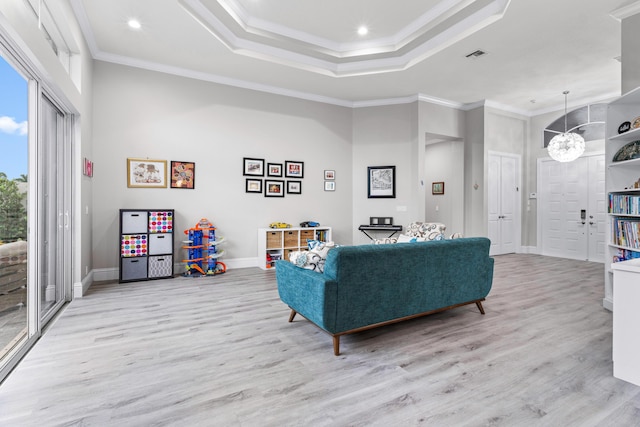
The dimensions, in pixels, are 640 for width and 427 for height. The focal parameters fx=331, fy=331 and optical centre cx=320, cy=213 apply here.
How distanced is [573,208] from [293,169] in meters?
5.98

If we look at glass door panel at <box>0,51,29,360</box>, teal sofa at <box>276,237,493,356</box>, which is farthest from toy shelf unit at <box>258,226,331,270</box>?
glass door panel at <box>0,51,29,360</box>

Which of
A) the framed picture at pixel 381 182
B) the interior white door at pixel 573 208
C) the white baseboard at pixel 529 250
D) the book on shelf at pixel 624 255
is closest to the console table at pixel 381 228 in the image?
the framed picture at pixel 381 182

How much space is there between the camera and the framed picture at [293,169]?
6.33 m

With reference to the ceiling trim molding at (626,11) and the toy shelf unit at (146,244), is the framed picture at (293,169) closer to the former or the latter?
the toy shelf unit at (146,244)

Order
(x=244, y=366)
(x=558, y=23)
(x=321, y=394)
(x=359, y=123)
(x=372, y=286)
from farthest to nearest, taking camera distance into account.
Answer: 1. (x=359, y=123)
2. (x=558, y=23)
3. (x=372, y=286)
4. (x=244, y=366)
5. (x=321, y=394)

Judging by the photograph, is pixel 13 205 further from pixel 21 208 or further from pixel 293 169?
pixel 293 169

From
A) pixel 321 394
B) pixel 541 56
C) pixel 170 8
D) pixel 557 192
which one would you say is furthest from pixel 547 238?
pixel 170 8

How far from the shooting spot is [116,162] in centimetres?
498

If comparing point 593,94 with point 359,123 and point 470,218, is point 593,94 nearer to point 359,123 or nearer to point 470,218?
point 470,218

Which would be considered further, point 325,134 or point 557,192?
point 557,192

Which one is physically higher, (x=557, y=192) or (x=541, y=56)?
(x=541, y=56)

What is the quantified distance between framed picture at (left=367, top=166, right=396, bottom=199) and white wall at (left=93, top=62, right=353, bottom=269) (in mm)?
443

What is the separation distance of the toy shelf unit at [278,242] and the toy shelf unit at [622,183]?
4.16 metres

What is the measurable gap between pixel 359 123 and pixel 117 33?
446 centimetres
